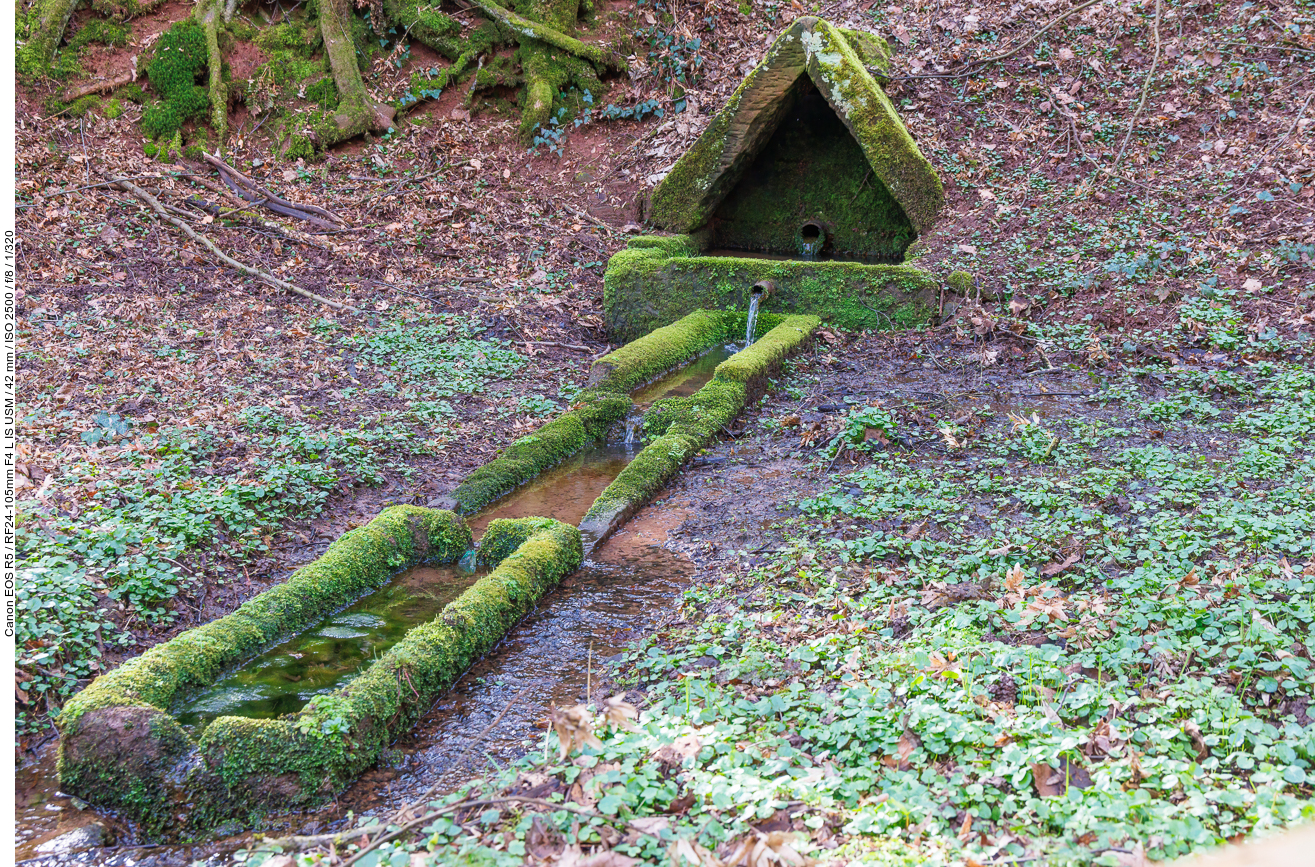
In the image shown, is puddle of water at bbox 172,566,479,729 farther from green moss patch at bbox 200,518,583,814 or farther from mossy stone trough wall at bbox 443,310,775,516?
mossy stone trough wall at bbox 443,310,775,516

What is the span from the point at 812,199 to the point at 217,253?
741 cm

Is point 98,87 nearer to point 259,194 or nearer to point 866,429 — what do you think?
point 259,194

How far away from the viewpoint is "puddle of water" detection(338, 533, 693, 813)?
3477mm

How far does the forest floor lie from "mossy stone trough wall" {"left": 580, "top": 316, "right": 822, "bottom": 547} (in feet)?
0.97

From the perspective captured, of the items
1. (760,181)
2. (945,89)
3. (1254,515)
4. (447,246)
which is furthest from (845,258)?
(1254,515)

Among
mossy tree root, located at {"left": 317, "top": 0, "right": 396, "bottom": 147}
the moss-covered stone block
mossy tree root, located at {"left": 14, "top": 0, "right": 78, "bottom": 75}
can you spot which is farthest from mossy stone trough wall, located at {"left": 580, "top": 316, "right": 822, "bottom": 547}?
mossy tree root, located at {"left": 14, "top": 0, "right": 78, "bottom": 75}

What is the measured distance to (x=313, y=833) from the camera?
3.13m

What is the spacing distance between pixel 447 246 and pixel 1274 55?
10495 mm

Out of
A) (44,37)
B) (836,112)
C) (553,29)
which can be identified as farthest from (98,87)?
(836,112)

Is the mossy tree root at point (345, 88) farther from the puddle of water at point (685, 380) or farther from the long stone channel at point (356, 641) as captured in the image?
→ the long stone channel at point (356, 641)

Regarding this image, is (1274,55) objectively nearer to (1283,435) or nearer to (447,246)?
(1283,435)

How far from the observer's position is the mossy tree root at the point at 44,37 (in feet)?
39.4

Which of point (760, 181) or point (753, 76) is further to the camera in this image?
point (760, 181)

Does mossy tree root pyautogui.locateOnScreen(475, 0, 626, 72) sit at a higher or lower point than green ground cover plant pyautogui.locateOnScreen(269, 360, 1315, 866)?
higher
